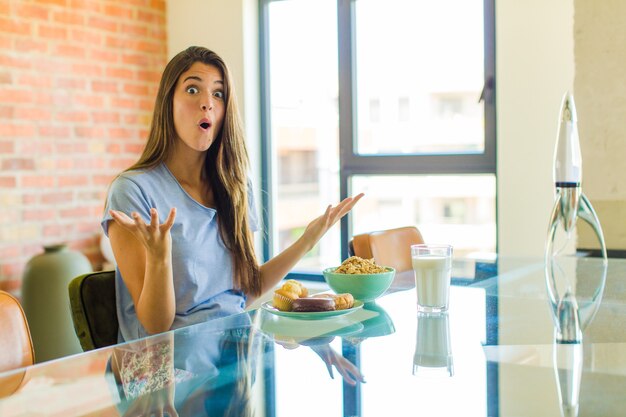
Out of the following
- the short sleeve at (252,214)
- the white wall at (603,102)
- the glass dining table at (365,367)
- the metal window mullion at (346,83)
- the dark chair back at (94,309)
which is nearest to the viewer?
the glass dining table at (365,367)

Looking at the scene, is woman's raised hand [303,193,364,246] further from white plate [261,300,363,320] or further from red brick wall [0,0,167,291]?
red brick wall [0,0,167,291]

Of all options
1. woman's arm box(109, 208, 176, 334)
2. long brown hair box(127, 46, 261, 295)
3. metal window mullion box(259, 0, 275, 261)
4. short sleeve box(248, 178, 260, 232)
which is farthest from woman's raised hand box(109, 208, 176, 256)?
metal window mullion box(259, 0, 275, 261)

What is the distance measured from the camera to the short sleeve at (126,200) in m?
1.78

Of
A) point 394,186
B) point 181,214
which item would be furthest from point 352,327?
point 394,186

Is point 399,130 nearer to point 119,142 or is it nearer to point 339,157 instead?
point 339,157

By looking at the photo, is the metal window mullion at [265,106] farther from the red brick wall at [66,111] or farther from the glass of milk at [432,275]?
the glass of milk at [432,275]

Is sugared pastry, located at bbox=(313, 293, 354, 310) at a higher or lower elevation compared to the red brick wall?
lower

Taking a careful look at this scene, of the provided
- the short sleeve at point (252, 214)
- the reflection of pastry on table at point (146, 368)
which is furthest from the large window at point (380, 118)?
the reflection of pastry on table at point (146, 368)

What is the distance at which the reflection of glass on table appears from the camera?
1.07m

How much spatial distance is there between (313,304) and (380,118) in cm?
231

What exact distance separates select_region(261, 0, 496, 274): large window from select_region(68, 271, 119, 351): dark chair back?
1978 millimetres

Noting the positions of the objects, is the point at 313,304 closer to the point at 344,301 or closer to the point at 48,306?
the point at 344,301

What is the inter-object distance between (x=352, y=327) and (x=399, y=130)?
7.50ft

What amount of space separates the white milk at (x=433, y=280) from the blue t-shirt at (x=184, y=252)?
572 millimetres
